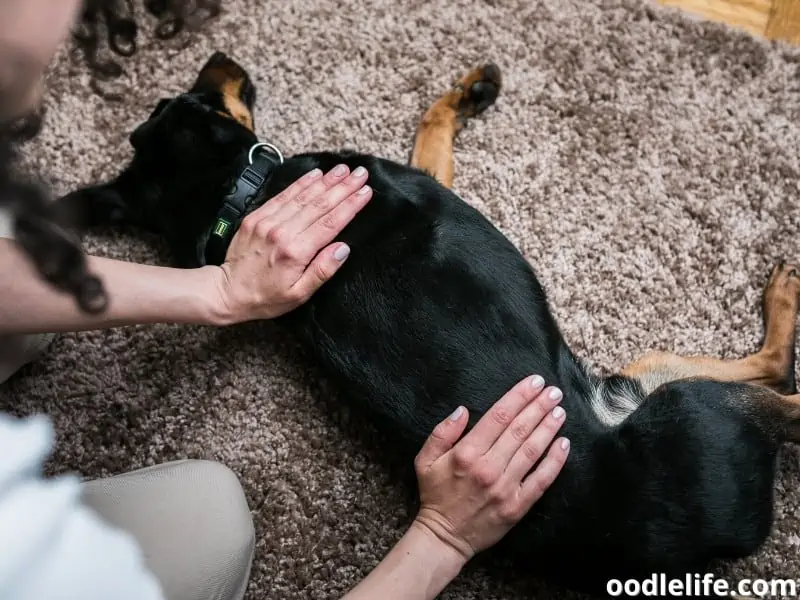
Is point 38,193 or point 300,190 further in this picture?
point 300,190

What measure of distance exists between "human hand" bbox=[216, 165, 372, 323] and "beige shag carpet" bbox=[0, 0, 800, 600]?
0.84 feet

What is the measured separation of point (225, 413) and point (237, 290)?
33cm

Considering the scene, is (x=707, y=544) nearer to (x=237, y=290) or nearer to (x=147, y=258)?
(x=237, y=290)

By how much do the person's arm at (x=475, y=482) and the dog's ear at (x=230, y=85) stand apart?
0.75 meters

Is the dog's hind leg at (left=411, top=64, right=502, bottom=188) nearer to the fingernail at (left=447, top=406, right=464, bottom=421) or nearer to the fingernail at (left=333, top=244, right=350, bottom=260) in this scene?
the fingernail at (left=333, top=244, right=350, bottom=260)

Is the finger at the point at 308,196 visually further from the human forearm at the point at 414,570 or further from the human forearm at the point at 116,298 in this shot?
the human forearm at the point at 414,570

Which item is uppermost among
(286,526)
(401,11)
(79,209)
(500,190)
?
(401,11)

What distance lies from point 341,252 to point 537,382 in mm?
371

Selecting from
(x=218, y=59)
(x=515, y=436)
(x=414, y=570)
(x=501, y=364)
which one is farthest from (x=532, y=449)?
(x=218, y=59)

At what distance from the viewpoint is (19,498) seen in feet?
2.64

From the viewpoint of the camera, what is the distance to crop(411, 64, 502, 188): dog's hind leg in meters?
1.53

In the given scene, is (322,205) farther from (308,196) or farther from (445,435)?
(445,435)

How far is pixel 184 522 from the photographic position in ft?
3.49

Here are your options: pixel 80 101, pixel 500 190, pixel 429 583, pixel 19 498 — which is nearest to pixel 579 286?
pixel 500 190
